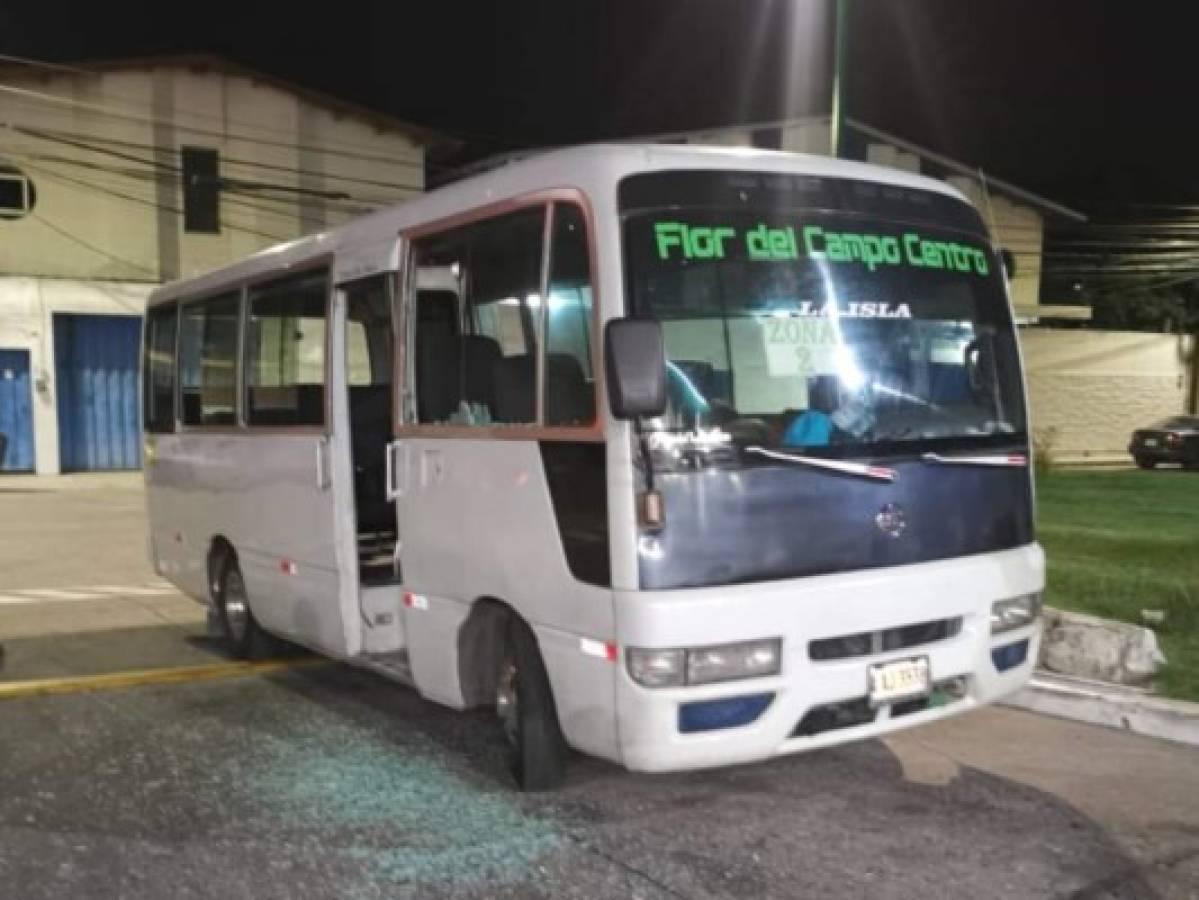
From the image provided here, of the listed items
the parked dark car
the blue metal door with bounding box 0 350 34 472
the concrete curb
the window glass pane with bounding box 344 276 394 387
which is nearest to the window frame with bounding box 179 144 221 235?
the blue metal door with bounding box 0 350 34 472

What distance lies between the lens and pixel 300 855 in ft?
14.9

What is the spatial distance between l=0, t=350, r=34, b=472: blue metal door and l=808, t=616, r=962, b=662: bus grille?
75.2 ft

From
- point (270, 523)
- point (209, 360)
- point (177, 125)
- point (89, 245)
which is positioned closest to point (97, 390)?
point (89, 245)

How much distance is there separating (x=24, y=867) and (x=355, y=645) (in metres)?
2.20

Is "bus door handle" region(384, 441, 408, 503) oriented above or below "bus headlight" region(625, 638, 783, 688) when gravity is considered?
above

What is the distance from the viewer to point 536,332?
4844mm

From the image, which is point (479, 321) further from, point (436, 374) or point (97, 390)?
point (97, 390)

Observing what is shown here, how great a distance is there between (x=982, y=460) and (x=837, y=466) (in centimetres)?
80

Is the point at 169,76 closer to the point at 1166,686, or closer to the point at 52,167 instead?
the point at 52,167

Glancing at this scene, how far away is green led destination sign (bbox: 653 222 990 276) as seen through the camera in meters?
4.48

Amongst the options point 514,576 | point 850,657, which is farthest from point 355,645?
point 850,657

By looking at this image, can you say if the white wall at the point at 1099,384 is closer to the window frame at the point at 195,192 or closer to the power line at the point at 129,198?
the power line at the point at 129,198

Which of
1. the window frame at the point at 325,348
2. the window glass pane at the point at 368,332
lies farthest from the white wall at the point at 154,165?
the window glass pane at the point at 368,332

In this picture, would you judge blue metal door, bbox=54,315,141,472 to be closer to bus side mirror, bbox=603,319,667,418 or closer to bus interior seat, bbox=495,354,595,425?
bus interior seat, bbox=495,354,595,425
